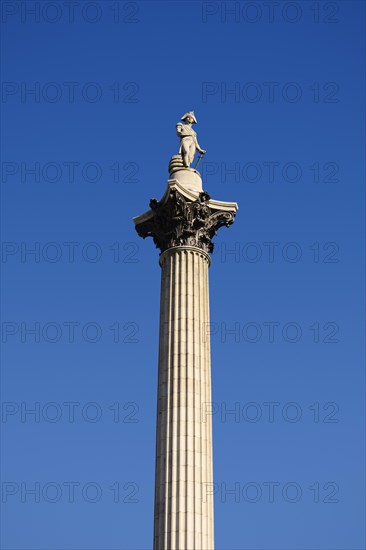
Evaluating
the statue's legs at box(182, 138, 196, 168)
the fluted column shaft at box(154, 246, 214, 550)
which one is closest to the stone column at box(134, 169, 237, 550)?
the fluted column shaft at box(154, 246, 214, 550)

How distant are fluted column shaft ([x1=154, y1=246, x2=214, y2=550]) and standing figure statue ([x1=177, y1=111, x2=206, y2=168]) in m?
4.74

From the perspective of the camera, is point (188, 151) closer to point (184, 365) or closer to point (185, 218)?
point (185, 218)

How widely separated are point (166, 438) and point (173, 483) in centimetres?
170

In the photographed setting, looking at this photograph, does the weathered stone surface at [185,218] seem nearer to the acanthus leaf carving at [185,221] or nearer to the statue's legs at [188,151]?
the acanthus leaf carving at [185,221]

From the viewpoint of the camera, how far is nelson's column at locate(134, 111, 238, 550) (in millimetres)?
32188

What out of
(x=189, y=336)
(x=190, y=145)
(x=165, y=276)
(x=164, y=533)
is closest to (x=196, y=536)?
(x=164, y=533)

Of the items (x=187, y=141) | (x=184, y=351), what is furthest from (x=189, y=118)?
(x=184, y=351)

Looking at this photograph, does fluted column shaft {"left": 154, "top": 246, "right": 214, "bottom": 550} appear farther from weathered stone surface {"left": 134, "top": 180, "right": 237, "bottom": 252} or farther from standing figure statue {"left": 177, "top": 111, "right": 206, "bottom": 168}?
standing figure statue {"left": 177, "top": 111, "right": 206, "bottom": 168}

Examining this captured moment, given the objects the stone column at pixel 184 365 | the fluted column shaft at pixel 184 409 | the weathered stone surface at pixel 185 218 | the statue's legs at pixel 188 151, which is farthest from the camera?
the statue's legs at pixel 188 151

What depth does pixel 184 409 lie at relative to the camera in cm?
3369

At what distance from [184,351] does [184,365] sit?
22.9 inches

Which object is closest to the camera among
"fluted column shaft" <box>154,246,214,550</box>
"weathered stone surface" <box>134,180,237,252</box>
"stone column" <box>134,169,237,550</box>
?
"fluted column shaft" <box>154,246,214,550</box>

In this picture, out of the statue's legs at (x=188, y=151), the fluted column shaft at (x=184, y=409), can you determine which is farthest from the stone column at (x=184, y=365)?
the statue's legs at (x=188, y=151)

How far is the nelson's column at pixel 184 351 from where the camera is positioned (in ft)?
106
